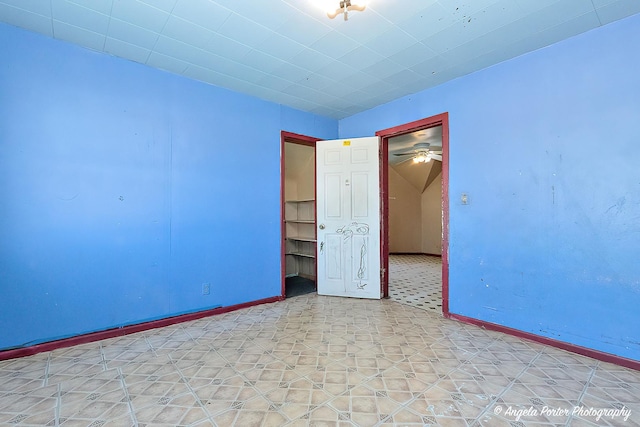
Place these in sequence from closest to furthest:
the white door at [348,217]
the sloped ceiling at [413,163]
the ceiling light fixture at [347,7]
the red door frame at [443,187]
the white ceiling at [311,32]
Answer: the ceiling light fixture at [347,7] → the white ceiling at [311,32] → the red door frame at [443,187] → the white door at [348,217] → the sloped ceiling at [413,163]

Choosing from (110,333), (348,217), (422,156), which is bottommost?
(110,333)

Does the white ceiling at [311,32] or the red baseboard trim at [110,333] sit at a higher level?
the white ceiling at [311,32]

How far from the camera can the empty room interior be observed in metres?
1.83

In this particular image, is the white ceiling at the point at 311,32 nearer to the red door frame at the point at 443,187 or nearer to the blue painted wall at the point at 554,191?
the blue painted wall at the point at 554,191

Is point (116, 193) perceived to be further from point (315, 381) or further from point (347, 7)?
point (347, 7)

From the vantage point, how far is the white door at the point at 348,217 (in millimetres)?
3928

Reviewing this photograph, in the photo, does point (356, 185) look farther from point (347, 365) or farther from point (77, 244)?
point (77, 244)

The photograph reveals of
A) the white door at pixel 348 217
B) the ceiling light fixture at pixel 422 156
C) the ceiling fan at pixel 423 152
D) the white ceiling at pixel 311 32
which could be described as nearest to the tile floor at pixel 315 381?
the white door at pixel 348 217

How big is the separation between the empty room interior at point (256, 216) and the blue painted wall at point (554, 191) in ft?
0.05

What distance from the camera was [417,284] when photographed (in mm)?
4805

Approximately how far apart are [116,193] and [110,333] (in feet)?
4.45

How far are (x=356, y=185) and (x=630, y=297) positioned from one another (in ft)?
9.46

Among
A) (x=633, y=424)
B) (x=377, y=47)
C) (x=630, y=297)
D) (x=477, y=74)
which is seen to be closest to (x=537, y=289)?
(x=630, y=297)

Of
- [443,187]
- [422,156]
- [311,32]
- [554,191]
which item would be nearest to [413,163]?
[422,156]
